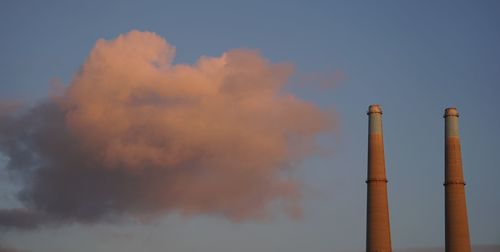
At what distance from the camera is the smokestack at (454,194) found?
54.1 meters

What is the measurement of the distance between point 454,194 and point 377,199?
19.6ft

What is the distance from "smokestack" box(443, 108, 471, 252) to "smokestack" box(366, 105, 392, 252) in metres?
4.75

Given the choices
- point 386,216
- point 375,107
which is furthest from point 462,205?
point 375,107

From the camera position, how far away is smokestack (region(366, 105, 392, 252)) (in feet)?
176

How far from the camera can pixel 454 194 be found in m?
55.0

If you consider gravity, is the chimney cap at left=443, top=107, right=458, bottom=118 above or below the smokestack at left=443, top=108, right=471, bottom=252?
above

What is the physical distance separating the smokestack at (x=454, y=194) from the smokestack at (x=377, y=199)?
4.75m

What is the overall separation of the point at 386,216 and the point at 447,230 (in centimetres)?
494

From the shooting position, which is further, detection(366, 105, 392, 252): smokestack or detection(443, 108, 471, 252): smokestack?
detection(443, 108, 471, 252): smokestack

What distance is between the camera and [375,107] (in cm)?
5753

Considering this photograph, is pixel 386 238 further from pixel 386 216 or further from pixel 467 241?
pixel 467 241

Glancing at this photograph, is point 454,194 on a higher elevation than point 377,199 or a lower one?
higher

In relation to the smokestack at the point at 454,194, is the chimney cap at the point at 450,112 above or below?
above

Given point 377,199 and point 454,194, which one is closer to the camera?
point 377,199
